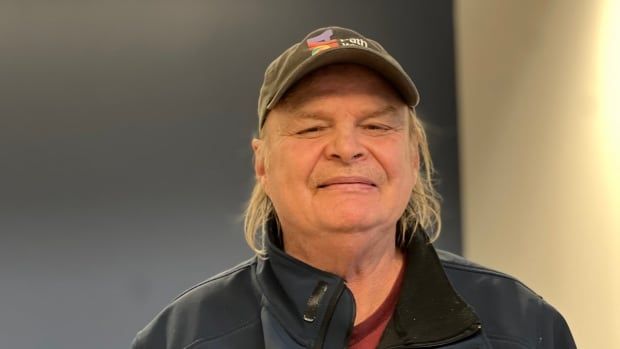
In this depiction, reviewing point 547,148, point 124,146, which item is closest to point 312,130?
point 547,148

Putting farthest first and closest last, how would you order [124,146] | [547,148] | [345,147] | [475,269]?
[124,146] < [547,148] < [475,269] < [345,147]

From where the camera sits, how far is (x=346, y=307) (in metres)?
0.91

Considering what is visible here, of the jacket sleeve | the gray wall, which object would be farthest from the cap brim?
the gray wall

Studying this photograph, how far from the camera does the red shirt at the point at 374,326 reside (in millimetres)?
931

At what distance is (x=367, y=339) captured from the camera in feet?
3.07

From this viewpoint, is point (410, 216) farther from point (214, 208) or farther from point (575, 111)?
point (214, 208)

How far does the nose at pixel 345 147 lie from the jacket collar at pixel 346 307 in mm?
183

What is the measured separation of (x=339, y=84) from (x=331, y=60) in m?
0.04

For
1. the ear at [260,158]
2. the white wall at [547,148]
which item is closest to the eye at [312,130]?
the ear at [260,158]

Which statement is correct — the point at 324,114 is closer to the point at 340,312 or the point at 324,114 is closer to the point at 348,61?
the point at 348,61

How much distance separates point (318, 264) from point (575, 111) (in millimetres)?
805

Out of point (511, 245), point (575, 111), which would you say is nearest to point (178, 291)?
point (511, 245)

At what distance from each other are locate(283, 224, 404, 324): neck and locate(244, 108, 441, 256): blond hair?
7 cm

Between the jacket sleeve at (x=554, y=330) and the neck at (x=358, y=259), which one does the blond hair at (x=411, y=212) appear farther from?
the jacket sleeve at (x=554, y=330)
